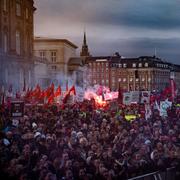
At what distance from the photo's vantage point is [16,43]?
6.29 metres

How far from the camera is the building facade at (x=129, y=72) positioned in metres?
7.23

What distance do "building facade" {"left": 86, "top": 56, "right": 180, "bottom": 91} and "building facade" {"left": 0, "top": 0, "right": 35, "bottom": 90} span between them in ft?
3.61

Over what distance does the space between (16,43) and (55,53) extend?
562 mm

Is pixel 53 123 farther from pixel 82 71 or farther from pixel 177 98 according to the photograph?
pixel 177 98

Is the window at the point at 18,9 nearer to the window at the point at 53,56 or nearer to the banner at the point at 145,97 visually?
the window at the point at 53,56

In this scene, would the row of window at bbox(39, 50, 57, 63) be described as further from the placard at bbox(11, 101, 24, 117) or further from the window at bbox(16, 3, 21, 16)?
the placard at bbox(11, 101, 24, 117)

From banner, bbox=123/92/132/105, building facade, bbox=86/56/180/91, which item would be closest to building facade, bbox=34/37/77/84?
building facade, bbox=86/56/180/91

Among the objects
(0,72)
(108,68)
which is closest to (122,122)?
(108,68)

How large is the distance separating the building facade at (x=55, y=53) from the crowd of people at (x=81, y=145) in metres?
0.59

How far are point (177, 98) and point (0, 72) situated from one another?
4268 mm

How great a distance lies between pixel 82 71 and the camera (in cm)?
689

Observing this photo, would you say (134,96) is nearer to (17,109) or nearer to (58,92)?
(58,92)

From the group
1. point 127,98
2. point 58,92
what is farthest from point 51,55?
point 127,98

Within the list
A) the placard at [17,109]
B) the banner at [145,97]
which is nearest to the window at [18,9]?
the placard at [17,109]
